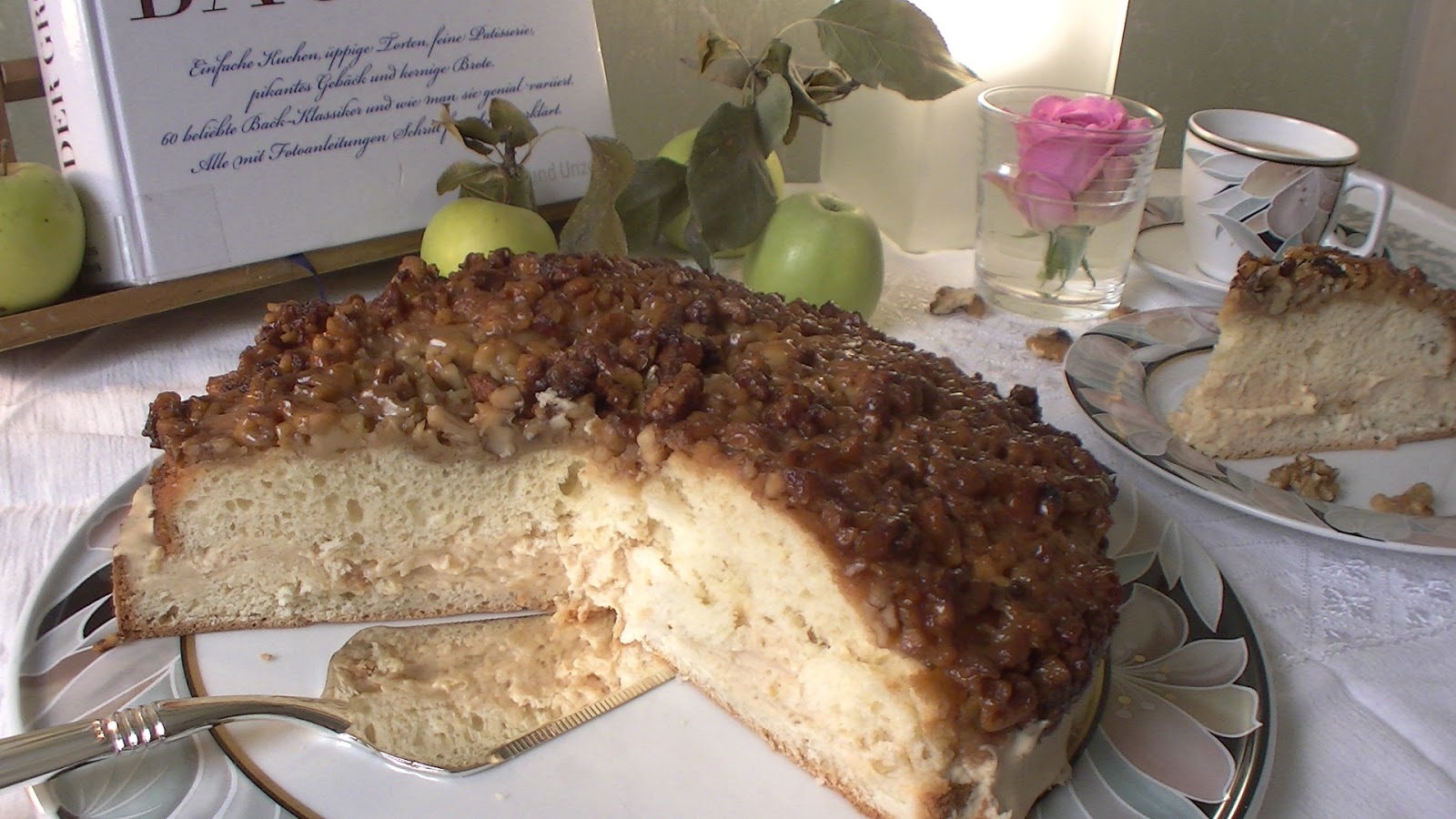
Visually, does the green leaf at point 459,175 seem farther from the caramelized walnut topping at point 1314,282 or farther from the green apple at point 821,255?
the caramelized walnut topping at point 1314,282

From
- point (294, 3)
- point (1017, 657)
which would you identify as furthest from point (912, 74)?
point (1017, 657)

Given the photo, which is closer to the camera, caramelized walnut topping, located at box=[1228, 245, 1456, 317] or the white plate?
the white plate

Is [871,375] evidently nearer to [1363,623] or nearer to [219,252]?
[1363,623]

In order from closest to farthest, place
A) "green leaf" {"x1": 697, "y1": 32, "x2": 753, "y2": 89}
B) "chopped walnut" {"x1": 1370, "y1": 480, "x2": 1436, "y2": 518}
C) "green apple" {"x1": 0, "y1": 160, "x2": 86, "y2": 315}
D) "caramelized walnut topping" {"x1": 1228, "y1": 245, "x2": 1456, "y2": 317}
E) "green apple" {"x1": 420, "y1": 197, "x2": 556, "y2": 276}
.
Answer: "chopped walnut" {"x1": 1370, "y1": 480, "x2": 1436, "y2": 518} → "green apple" {"x1": 0, "y1": 160, "x2": 86, "y2": 315} → "caramelized walnut topping" {"x1": 1228, "y1": 245, "x2": 1456, "y2": 317} → "green apple" {"x1": 420, "y1": 197, "x2": 556, "y2": 276} → "green leaf" {"x1": 697, "y1": 32, "x2": 753, "y2": 89}

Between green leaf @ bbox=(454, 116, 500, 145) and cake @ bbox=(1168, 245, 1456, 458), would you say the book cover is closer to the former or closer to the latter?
green leaf @ bbox=(454, 116, 500, 145)

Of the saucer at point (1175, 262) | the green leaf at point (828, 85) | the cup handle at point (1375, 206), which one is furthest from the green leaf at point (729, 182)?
the cup handle at point (1375, 206)

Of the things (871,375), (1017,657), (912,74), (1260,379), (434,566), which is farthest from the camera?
(912,74)

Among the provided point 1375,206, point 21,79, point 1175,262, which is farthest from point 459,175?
point 1375,206

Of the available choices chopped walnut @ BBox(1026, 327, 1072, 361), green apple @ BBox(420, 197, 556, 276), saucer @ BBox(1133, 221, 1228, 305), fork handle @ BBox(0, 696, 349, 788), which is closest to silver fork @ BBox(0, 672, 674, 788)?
fork handle @ BBox(0, 696, 349, 788)
